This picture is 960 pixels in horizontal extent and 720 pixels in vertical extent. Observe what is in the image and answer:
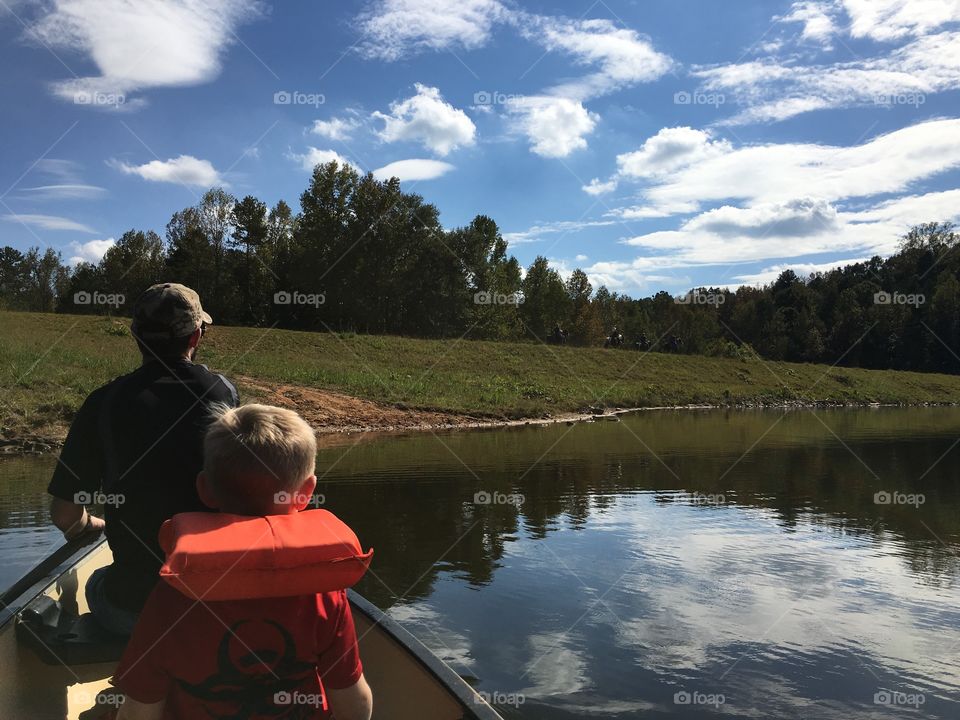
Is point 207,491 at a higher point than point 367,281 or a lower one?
lower

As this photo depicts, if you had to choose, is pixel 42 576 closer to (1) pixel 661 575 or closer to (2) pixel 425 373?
(1) pixel 661 575

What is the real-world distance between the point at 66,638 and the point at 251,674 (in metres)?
1.97

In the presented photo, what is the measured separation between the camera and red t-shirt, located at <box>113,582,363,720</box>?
229cm

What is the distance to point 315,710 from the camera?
8.24 feet

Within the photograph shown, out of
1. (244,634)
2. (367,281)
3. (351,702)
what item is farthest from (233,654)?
(367,281)

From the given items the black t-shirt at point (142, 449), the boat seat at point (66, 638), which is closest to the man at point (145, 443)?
the black t-shirt at point (142, 449)

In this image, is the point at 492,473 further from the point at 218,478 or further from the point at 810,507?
the point at 218,478

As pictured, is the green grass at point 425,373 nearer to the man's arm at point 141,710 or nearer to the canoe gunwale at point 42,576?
the canoe gunwale at point 42,576

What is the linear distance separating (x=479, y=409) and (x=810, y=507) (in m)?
18.1

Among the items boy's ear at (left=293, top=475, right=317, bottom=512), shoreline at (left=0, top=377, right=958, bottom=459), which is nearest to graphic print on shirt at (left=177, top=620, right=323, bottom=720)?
boy's ear at (left=293, top=475, right=317, bottom=512)

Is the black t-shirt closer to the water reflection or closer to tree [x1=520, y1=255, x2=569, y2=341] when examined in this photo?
the water reflection

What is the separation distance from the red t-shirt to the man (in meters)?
1.02

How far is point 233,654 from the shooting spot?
7.72ft

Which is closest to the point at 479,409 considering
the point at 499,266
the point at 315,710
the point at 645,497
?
the point at 645,497
